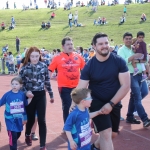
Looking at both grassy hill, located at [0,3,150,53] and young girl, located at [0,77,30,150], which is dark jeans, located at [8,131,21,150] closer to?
young girl, located at [0,77,30,150]

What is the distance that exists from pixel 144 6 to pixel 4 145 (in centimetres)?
5323

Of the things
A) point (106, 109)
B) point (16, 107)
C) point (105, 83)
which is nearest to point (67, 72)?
point (16, 107)

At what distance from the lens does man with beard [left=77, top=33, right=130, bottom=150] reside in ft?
15.3

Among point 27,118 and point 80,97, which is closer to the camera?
point 80,97

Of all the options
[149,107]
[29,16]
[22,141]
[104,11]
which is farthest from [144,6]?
[22,141]

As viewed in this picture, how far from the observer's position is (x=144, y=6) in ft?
185

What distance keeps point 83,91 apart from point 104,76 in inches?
17.4

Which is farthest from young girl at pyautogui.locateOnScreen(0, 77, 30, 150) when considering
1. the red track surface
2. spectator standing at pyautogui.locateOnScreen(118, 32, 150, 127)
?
spectator standing at pyautogui.locateOnScreen(118, 32, 150, 127)

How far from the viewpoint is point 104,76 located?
15.3 feet

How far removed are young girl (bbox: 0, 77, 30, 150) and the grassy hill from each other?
1367 inches

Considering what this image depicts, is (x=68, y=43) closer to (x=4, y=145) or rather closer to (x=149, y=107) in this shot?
(x=4, y=145)

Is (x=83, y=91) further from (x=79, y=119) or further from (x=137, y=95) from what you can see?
(x=137, y=95)

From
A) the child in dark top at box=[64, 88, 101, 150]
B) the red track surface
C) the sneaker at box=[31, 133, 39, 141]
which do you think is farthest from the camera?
the sneaker at box=[31, 133, 39, 141]

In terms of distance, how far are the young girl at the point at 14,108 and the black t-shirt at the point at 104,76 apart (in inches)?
51.4
